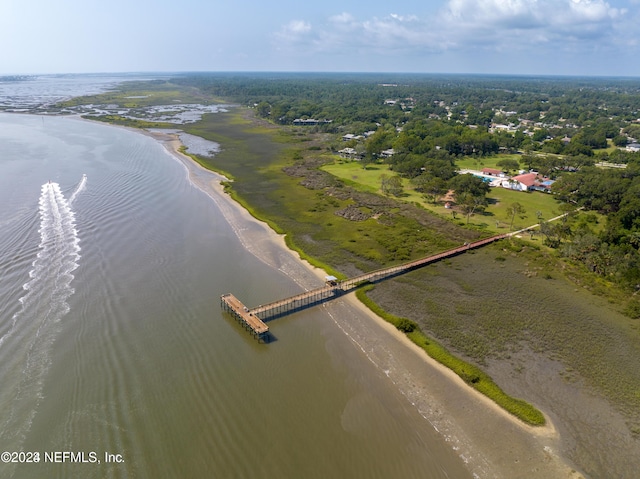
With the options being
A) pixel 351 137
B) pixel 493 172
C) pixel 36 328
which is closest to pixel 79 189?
pixel 36 328

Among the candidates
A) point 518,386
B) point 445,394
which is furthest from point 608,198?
point 445,394

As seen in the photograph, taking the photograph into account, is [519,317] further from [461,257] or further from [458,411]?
[458,411]

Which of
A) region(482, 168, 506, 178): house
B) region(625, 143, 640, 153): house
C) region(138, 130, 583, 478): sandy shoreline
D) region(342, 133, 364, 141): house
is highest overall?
region(342, 133, 364, 141): house

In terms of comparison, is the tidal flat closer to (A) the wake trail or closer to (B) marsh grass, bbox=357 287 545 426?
(B) marsh grass, bbox=357 287 545 426

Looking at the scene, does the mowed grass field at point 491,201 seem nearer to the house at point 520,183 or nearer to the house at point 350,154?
the house at point 520,183

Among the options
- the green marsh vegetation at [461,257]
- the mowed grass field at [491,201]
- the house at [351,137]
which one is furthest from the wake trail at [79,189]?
the house at [351,137]

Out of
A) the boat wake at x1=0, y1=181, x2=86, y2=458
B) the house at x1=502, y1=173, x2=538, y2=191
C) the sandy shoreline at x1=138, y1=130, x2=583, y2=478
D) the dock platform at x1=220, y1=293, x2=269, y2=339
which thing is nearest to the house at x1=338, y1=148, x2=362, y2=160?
the house at x1=502, y1=173, x2=538, y2=191
